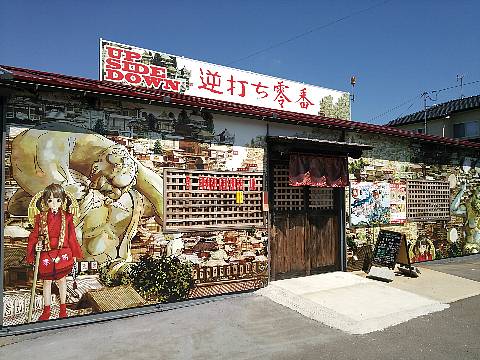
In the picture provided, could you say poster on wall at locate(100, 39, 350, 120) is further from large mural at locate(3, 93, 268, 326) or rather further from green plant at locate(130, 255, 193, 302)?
green plant at locate(130, 255, 193, 302)

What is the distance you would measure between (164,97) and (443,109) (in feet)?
98.2

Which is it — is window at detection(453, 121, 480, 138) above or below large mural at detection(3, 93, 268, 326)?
above

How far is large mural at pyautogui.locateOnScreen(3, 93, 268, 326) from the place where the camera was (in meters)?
5.71

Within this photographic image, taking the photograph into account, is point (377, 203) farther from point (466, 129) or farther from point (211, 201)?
point (466, 129)

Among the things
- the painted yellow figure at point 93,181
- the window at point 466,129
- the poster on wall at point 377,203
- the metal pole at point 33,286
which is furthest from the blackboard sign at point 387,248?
the window at point 466,129

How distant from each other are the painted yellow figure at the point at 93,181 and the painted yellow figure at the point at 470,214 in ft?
34.9

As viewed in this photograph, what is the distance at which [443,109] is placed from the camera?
99.0 feet

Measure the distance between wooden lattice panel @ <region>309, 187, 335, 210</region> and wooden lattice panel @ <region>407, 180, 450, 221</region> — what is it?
3112mm

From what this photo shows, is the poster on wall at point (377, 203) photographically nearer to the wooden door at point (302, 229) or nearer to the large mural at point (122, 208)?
the wooden door at point (302, 229)

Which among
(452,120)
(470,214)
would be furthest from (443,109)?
(470,214)

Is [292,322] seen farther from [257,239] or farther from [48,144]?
[48,144]

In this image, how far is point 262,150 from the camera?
8148mm

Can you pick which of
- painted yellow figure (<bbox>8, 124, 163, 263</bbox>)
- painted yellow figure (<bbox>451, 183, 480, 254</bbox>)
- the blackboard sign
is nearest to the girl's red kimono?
painted yellow figure (<bbox>8, 124, 163, 263</bbox>)

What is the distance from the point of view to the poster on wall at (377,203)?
32.1 ft
